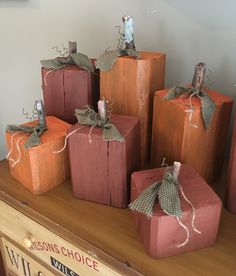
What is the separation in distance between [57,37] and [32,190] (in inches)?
21.7

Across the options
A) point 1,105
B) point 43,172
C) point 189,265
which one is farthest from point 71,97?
point 1,105

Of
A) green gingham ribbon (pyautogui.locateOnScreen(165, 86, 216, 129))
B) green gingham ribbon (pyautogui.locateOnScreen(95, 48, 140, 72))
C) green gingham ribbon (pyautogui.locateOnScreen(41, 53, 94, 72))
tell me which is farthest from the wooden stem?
green gingham ribbon (pyautogui.locateOnScreen(41, 53, 94, 72))

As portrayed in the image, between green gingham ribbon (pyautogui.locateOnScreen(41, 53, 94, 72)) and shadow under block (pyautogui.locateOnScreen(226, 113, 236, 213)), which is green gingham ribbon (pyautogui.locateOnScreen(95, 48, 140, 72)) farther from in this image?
shadow under block (pyautogui.locateOnScreen(226, 113, 236, 213))

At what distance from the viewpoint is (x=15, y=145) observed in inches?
26.2

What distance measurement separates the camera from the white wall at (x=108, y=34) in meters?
0.74

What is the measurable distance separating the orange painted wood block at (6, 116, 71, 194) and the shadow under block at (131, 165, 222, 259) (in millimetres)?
199

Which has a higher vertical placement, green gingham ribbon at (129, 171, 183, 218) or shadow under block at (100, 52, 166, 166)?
shadow under block at (100, 52, 166, 166)

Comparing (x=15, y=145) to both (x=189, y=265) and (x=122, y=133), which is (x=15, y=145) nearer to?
(x=122, y=133)

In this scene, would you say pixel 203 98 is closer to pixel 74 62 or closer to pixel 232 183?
pixel 232 183

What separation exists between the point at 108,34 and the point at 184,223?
0.60 m

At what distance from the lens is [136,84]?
66 centimetres

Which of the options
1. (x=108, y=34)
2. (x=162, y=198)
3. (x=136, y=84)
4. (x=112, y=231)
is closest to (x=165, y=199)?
(x=162, y=198)

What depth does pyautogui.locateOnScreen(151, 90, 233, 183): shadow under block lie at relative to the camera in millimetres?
612

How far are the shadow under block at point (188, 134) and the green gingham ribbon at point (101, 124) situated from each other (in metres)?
0.12
